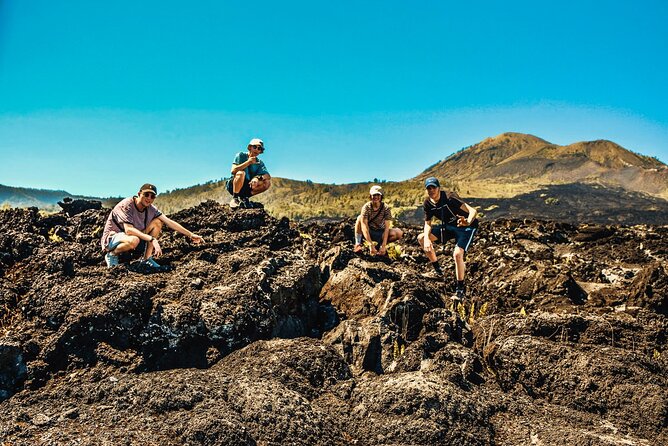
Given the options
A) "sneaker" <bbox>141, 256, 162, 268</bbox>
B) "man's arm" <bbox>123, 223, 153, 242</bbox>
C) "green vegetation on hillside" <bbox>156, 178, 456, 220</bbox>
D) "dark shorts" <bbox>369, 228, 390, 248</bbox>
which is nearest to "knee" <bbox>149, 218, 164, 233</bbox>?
"man's arm" <bbox>123, 223, 153, 242</bbox>

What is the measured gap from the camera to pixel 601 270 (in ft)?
28.6

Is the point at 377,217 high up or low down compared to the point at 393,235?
up

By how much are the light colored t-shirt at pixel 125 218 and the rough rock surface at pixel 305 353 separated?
1.17 feet

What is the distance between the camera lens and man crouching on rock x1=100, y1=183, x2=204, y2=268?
652 centimetres

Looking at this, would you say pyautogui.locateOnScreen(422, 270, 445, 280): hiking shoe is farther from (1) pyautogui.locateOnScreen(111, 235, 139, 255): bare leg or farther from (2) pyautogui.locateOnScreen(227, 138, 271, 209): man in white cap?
(1) pyautogui.locateOnScreen(111, 235, 139, 255): bare leg

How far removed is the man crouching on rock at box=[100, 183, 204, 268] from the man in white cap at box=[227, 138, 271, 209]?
2.06 m

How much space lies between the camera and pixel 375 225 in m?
8.53

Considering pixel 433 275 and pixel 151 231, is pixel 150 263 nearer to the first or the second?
pixel 151 231

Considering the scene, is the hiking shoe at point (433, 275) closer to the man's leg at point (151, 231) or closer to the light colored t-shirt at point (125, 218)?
the man's leg at point (151, 231)

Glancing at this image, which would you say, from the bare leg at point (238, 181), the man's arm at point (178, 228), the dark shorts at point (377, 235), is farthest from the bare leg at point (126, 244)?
the dark shorts at point (377, 235)

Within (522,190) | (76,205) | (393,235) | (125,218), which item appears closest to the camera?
(125,218)

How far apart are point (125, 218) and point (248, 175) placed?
2754 mm

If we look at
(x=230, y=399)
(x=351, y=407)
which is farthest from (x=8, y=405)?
(x=351, y=407)

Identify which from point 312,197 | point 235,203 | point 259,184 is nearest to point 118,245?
point 235,203
